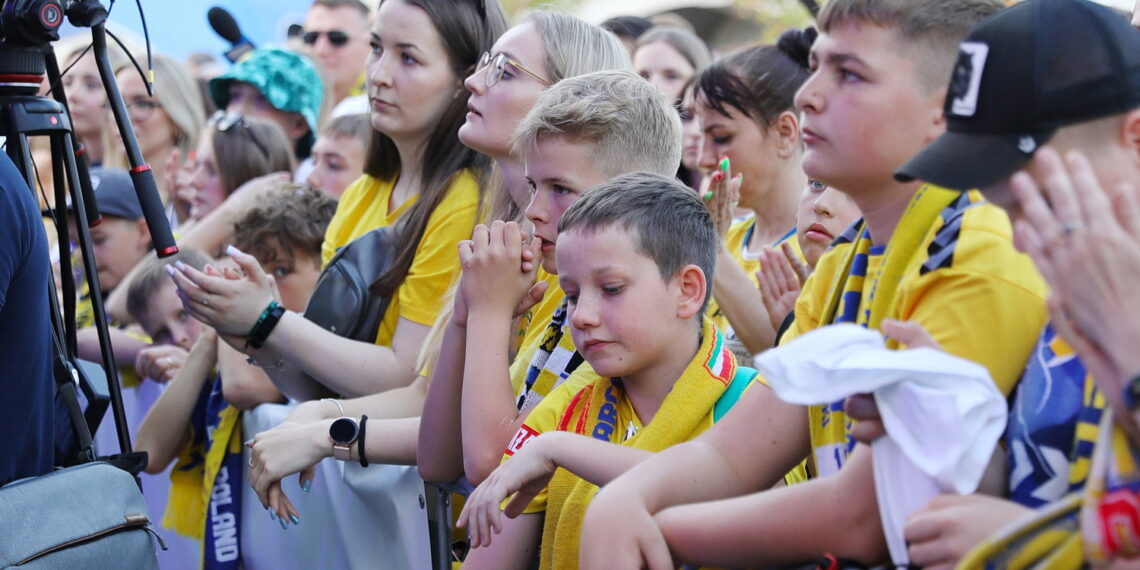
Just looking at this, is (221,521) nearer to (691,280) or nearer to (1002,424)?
(691,280)

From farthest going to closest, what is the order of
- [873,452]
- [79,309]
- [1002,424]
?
1. [79,309]
2. [873,452]
3. [1002,424]

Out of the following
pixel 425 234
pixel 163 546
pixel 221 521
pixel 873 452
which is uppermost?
pixel 873 452

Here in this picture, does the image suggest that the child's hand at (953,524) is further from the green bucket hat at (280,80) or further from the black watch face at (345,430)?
the green bucket hat at (280,80)

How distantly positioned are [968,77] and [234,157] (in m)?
4.79

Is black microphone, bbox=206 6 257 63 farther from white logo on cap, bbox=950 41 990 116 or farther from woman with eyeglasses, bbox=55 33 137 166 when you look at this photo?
white logo on cap, bbox=950 41 990 116

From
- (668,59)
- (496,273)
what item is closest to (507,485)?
(496,273)

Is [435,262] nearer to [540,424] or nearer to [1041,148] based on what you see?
[540,424]

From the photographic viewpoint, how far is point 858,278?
2.21 meters

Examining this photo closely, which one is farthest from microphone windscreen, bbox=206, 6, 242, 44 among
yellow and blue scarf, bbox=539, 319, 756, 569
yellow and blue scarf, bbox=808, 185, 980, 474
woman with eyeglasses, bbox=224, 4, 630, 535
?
yellow and blue scarf, bbox=808, 185, 980, 474

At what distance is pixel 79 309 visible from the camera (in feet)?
19.4

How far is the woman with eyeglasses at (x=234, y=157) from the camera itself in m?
6.14

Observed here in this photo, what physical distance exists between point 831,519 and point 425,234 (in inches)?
89.1

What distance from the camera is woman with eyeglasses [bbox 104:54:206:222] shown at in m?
6.91

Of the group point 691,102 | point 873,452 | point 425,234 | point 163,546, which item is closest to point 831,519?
point 873,452
